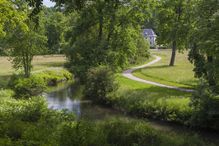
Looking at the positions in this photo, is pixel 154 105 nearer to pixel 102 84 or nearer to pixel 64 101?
pixel 102 84

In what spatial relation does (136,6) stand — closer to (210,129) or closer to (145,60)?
(210,129)

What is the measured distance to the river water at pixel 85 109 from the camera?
2083 centimetres

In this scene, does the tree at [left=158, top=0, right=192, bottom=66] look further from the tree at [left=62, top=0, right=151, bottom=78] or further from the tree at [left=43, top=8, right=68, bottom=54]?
the tree at [left=43, top=8, right=68, bottom=54]

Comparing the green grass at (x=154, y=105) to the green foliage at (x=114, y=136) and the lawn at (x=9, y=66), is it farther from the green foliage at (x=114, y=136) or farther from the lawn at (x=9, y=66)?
the lawn at (x=9, y=66)

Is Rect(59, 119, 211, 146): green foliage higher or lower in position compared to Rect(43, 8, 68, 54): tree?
lower

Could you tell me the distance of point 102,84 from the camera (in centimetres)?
3067

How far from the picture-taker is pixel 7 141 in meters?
9.05

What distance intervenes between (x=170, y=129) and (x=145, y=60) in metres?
51.4

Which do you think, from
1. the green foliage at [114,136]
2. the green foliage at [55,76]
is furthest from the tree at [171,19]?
the green foliage at [114,136]

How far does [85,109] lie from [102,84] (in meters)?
3.06

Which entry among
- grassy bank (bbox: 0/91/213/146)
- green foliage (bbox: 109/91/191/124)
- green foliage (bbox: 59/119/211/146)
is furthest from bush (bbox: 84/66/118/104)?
green foliage (bbox: 59/119/211/146)

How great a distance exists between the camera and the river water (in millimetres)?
20828

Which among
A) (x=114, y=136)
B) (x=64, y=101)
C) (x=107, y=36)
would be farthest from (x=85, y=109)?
(x=107, y=36)

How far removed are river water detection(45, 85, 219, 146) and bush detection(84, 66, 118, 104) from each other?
0.97 meters
